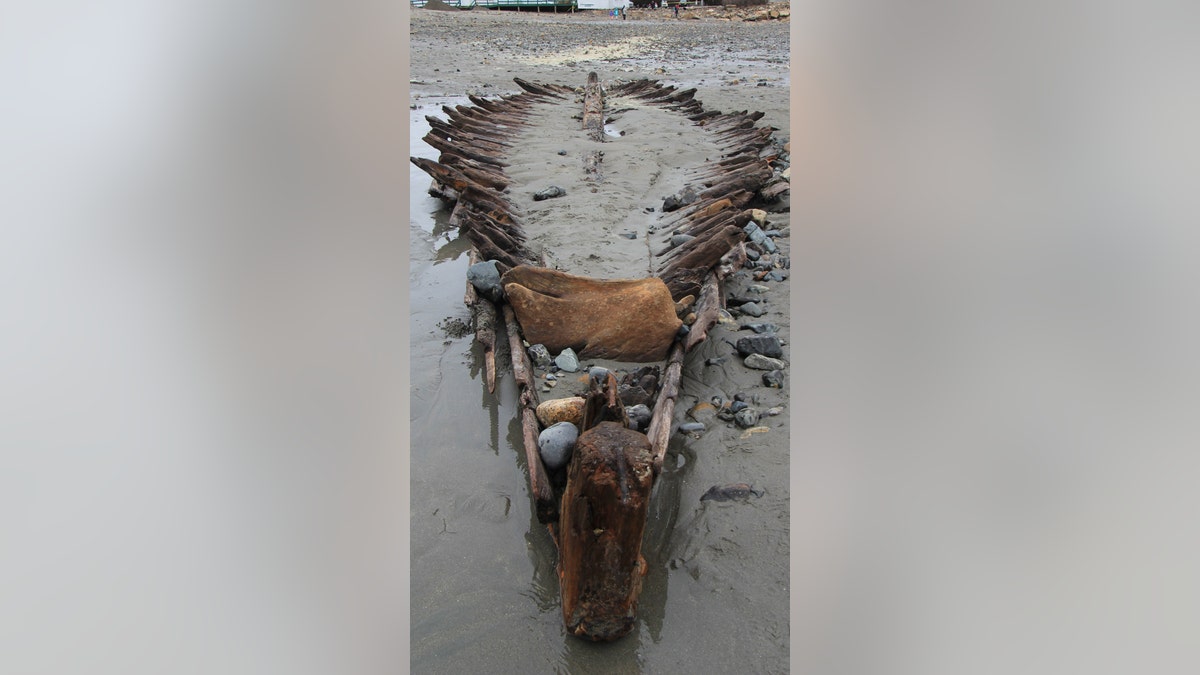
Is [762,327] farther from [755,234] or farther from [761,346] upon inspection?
[755,234]

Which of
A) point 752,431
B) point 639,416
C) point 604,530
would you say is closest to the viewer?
point 604,530

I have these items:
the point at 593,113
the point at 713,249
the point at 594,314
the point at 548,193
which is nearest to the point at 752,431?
the point at 594,314

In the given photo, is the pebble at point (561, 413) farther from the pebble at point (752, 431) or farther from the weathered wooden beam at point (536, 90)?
the weathered wooden beam at point (536, 90)

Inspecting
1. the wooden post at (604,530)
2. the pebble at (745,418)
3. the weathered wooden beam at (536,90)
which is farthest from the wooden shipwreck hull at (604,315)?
the weathered wooden beam at (536,90)

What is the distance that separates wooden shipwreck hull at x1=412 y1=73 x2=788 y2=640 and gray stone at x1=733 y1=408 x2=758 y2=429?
36 centimetres

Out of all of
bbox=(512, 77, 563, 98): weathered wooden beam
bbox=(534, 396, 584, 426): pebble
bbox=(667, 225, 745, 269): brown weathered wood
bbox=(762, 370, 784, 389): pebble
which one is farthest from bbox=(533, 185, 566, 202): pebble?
bbox=(512, 77, 563, 98): weathered wooden beam

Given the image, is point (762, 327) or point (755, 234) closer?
point (762, 327)

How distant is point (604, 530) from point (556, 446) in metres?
0.62

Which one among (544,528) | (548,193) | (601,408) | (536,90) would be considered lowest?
(544,528)

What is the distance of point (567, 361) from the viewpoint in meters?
4.21

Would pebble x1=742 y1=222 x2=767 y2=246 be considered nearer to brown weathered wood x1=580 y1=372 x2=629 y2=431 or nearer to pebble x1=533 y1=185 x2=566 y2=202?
pebble x1=533 y1=185 x2=566 y2=202
